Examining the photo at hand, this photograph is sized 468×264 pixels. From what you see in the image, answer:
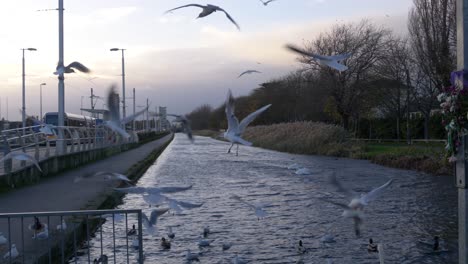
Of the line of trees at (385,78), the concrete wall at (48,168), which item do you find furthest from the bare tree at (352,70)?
the concrete wall at (48,168)

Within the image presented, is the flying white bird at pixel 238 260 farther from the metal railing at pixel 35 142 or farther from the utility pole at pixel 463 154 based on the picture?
the utility pole at pixel 463 154

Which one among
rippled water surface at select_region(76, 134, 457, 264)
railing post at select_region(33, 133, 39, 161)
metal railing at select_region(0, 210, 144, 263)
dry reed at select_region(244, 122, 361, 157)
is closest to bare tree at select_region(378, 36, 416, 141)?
dry reed at select_region(244, 122, 361, 157)

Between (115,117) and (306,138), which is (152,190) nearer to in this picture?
(115,117)

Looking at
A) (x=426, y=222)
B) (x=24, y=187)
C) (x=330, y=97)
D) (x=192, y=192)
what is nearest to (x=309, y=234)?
(x=426, y=222)

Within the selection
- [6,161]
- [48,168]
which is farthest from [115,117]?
[48,168]

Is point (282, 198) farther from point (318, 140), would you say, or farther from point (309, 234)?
point (318, 140)

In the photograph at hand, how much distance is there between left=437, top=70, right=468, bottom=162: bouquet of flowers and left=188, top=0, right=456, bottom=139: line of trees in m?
27.7

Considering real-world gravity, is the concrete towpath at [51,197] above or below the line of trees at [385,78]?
below

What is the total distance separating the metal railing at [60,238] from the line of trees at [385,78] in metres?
26.1

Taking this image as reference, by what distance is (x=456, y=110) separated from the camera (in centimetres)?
579

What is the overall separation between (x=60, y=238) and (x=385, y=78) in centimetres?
3950

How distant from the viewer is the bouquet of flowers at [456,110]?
5.74m

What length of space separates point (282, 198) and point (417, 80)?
96.6 feet

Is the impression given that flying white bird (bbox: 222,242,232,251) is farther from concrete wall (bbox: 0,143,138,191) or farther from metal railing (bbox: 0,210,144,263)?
concrete wall (bbox: 0,143,138,191)
